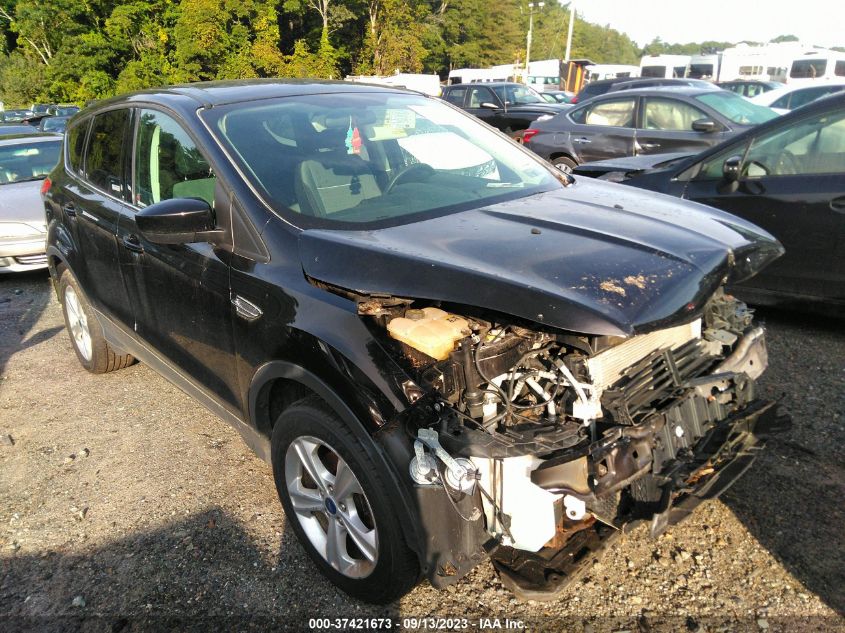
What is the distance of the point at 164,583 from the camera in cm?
274

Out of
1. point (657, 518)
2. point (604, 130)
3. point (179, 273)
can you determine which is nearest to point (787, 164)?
point (657, 518)

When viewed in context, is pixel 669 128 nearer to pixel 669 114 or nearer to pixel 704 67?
pixel 669 114

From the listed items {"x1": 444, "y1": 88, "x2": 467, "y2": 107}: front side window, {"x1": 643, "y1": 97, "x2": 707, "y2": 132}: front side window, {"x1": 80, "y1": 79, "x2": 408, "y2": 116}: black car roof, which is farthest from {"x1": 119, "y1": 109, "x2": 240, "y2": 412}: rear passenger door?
{"x1": 444, "y1": 88, "x2": 467, "y2": 107}: front side window

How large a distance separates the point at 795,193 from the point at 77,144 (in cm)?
479

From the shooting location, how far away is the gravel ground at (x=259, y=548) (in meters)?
2.47

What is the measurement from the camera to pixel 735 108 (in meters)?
8.58

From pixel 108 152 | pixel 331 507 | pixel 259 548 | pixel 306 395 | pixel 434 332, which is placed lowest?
pixel 259 548

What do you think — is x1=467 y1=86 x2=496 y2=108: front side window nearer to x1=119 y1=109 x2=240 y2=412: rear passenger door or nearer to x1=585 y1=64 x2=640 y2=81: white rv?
x1=119 y1=109 x2=240 y2=412: rear passenger door

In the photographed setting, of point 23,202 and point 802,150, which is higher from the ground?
point 802,150

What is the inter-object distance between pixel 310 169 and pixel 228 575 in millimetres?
1762

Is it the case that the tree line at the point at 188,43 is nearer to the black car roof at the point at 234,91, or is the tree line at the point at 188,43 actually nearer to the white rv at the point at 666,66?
the white rv at the point at 666,66

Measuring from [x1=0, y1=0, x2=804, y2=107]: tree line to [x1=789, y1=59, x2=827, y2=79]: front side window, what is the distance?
21962mm

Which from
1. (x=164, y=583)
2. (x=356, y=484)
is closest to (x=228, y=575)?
(x=164, y=583)

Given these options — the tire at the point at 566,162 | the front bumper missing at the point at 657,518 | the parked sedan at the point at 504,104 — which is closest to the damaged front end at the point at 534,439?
the front bumper missing at the point at 657,518
